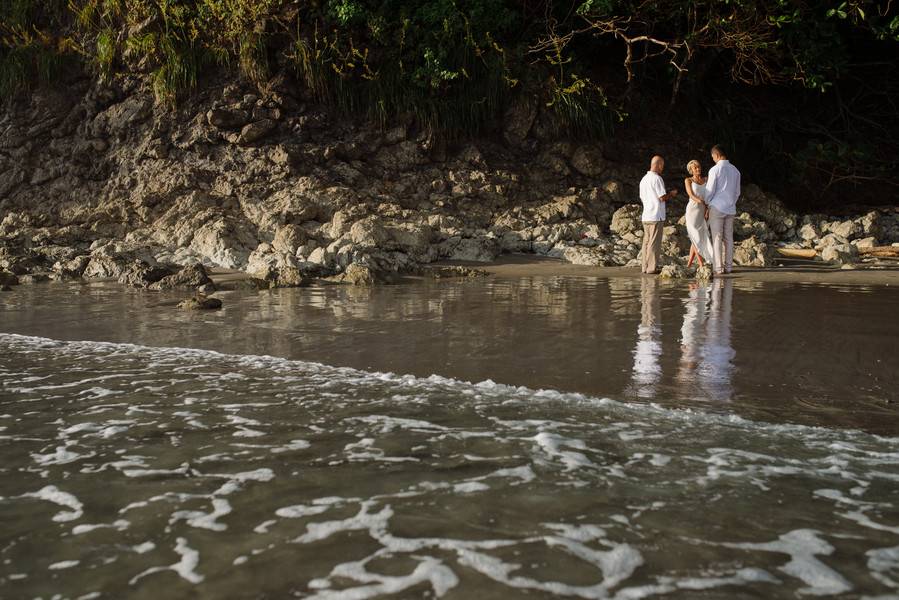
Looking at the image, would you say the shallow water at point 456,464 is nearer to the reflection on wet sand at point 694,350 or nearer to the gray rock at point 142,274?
the reflection on wet sand at point 694,350

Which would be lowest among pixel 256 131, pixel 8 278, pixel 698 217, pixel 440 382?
pixel 440 382

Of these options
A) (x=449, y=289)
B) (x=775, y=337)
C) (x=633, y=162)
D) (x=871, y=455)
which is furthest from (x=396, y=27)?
(x=871, y=455)

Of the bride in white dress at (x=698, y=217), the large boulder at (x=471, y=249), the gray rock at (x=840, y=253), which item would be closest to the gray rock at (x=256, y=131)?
the large boulder at (x=471, y=249)

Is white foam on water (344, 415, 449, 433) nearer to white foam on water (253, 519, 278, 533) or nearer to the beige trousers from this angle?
white foam on water (253, 519, 278, 533)

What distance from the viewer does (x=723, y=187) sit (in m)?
10.3

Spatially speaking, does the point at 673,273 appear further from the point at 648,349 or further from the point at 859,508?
the point at 859,508

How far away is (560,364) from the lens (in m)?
4.97

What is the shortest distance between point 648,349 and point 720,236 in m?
Answer: 5.72

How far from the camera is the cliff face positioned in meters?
12.5

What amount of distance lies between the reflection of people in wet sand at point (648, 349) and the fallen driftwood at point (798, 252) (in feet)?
18.0

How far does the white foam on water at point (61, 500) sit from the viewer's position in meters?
2.65

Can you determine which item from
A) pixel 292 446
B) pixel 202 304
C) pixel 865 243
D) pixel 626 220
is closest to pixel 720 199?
pixel 626 220

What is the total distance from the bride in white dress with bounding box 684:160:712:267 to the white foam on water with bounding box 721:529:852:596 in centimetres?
822

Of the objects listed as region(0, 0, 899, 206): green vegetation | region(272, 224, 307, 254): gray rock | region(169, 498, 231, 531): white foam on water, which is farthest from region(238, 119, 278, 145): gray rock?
region(169, 498, 231, 531): white foam on water
